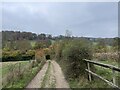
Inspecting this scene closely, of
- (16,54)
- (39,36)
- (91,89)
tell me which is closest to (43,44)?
(39,36)

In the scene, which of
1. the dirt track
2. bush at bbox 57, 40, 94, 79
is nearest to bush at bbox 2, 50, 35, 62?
the dirt track

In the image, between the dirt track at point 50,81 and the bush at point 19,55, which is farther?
the bush at point 19,55

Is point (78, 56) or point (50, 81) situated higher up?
point (78, 56)

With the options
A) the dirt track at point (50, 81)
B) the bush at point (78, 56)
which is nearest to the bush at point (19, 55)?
the dirt track at point (50, 81)

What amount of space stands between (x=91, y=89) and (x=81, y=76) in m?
4.10

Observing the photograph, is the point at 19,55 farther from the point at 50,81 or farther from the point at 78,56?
the point at 78,56

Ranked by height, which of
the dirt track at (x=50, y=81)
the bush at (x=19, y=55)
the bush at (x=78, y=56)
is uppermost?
the bush at (x=78, y=56)

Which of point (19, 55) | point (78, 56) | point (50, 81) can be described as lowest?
point (19, 55)

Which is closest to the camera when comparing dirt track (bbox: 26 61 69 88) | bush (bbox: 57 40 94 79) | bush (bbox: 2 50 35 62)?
dirt track (bbox: 26 61 69 88)

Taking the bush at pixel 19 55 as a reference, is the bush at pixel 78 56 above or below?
above

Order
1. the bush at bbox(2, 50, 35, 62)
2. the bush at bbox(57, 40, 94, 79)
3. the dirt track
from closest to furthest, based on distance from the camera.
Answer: the dirt track, the bush at bbox(57, 40, 94, 79), the bush at bbox(2, 50, 35, 62)

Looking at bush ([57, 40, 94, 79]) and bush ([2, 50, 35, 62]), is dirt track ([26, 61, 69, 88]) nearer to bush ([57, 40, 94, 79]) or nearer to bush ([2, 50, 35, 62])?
bush ([57, 40, 94, 79])

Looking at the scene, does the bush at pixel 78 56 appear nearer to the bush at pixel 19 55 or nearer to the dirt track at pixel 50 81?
the dirt track at pixel 50 81

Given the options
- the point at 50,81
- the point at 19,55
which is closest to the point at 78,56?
the point at 50,81
